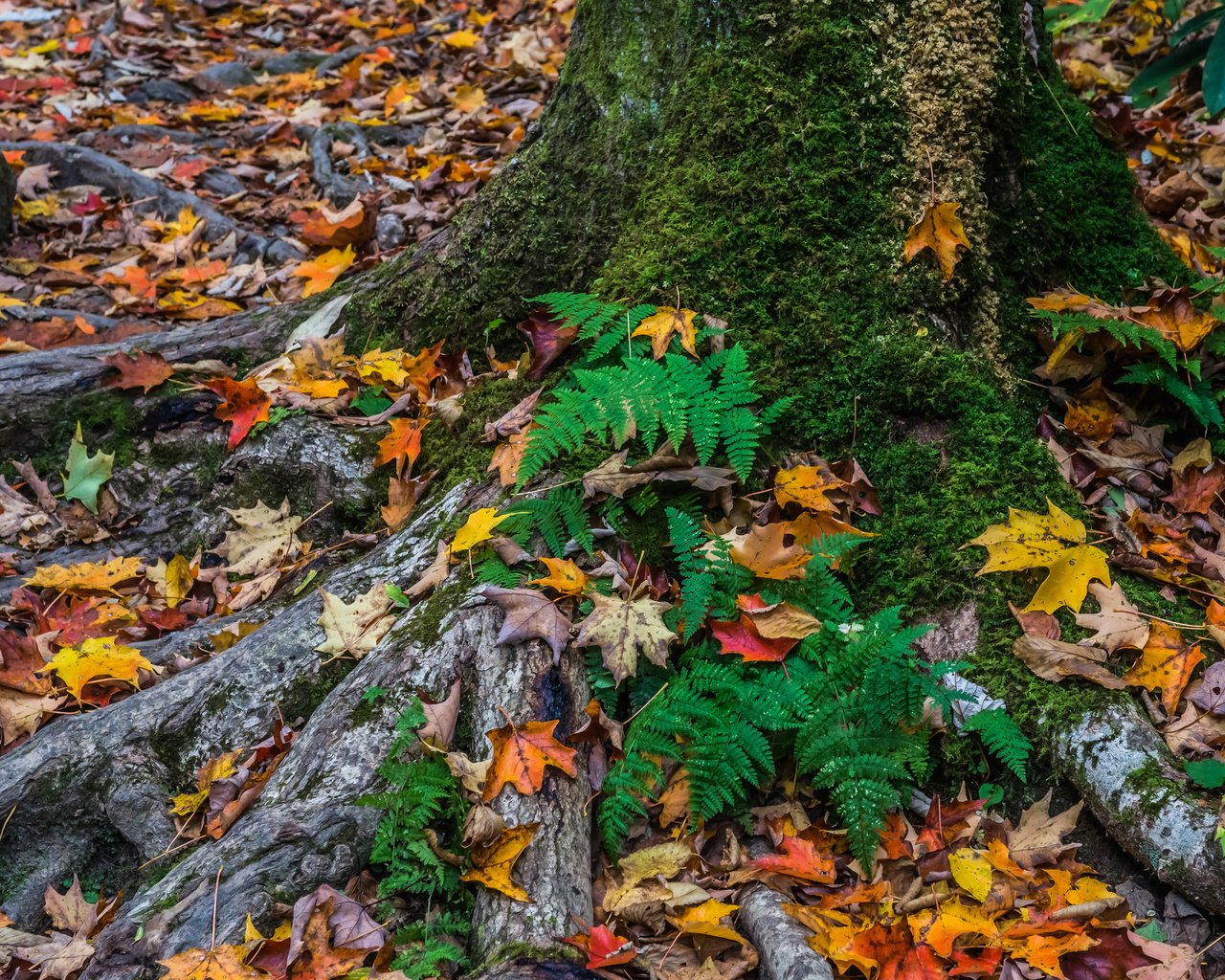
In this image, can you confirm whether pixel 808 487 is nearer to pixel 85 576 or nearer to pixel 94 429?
pixel 85 576

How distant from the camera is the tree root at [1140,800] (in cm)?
218

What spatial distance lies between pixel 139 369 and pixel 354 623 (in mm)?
2083

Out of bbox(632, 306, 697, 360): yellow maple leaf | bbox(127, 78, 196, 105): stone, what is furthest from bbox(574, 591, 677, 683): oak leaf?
bbox(127, 78, 196, 105): stone

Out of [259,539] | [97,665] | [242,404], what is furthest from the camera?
[242,404]

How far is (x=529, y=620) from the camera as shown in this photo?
102 inches

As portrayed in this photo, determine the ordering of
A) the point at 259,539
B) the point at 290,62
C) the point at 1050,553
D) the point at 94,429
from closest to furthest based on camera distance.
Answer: the point at 1050,553 < the point at 259,539 < the point at 94,429 < the point at 290,62

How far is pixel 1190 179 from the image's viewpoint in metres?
4.54

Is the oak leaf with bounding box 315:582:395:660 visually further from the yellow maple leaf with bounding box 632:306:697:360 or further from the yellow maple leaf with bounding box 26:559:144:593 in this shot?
the yellow maple leaf with bounding box 26:559:144:593

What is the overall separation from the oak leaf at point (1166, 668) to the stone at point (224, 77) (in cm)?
905

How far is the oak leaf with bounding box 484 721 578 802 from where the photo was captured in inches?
93.6

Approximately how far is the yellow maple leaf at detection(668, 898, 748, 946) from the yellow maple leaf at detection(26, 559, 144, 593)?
276cm

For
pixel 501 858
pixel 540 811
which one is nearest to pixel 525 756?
pixel 540 811

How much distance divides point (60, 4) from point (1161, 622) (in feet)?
41.1

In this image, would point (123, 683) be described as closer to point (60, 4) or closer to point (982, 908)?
point (982, 908)
